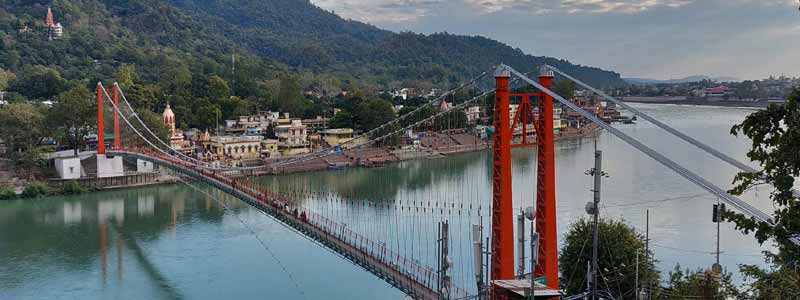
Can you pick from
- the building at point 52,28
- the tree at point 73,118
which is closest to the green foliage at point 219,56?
the building at point 52,28

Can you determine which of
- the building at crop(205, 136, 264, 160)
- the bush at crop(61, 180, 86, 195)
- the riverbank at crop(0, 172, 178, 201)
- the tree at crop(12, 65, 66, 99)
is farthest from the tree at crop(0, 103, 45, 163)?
the tree at crop(12, 65, 66, 99)

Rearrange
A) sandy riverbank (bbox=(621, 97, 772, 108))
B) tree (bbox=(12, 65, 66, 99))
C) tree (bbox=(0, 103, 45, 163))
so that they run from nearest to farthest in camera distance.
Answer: tree (bbox=(0, 103, 45, 163)) → tree (bbox=(12, 65, 66, 99)) → sandy riverbank (bbox=(621, 97, 772, 108))

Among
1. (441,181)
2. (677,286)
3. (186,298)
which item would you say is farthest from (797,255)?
(441,181)

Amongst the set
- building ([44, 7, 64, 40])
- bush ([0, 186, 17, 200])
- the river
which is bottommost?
the river

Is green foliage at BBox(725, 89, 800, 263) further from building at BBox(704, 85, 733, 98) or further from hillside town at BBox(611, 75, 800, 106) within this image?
building at BBox(704, 85, 733, 98)

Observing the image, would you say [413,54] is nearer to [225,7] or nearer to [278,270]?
[225,7]
